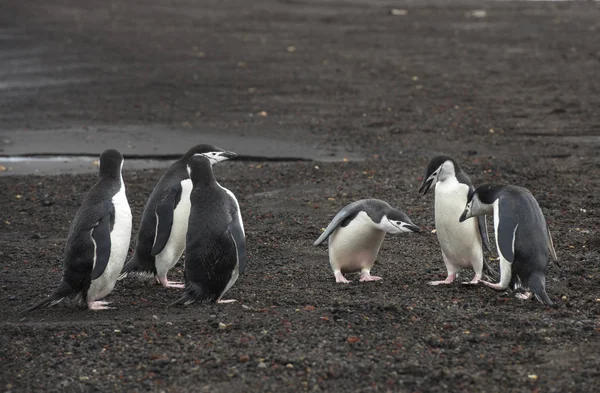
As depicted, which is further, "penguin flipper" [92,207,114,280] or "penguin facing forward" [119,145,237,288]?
"penguin facing forward" [119,145,237,288]

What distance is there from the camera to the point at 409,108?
13.6 m

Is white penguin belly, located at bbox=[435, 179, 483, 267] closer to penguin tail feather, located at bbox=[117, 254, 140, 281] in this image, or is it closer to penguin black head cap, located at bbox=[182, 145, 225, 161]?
penguin black head cap, located at bbox=[182, 145, 225, 161]

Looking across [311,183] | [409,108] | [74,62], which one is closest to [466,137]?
[409,108]

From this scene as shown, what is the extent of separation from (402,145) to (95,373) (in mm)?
7011

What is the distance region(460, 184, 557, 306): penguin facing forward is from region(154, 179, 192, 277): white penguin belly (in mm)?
2307

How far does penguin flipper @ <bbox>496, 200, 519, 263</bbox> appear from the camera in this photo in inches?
254

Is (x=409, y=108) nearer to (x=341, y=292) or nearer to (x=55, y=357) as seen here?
(x=341, y=292)

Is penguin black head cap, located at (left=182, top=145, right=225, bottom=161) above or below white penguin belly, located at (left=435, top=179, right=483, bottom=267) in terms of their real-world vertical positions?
above

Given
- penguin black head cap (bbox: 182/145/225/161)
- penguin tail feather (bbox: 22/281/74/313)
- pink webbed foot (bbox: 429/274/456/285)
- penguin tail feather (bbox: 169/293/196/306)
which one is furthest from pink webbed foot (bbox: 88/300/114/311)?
pink webbed foot (bbox: 429/274/456/285)

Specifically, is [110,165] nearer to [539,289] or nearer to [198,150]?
[198,150]

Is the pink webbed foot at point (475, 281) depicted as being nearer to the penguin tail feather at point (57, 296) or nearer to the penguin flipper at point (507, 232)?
the penguin flipper at point (507, 232)

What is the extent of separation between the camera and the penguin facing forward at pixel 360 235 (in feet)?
23.4

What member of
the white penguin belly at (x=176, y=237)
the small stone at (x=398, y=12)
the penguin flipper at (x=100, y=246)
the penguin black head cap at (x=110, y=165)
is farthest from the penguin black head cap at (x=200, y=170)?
the small stone at (x=398, y=12)

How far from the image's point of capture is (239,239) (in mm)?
6719
